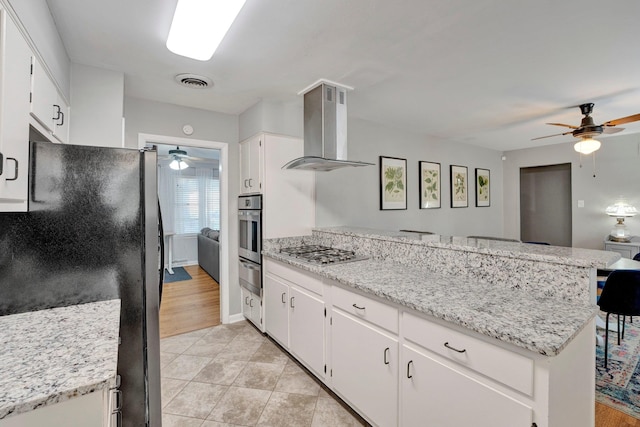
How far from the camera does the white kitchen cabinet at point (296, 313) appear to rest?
2.16 metres

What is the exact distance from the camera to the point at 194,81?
2570 millimetres

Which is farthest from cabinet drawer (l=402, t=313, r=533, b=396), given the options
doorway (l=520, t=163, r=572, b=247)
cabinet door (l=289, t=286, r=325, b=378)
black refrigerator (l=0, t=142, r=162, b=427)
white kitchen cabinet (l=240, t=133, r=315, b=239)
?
doorway (l=520, t=163, r=572, b=247)

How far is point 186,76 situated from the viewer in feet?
8.09

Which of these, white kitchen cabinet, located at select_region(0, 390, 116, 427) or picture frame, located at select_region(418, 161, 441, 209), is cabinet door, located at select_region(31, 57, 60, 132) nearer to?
white kitchen cabinet, located at select_region(0, 390, 116, 427)

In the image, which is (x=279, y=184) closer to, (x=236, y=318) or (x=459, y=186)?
(x=236, y=318)

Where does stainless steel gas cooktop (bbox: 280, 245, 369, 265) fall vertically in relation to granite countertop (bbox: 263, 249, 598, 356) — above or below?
above

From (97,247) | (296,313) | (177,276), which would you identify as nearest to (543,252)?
(296,313)

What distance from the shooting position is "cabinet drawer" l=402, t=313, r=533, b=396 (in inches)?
42.0

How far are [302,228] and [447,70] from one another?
1999 millimetres

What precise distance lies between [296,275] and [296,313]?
1.01 feet

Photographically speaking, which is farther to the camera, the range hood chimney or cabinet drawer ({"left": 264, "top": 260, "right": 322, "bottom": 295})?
the range hood chimney

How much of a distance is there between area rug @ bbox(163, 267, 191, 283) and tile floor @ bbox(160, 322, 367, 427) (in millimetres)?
2519

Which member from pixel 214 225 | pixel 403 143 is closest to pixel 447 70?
pixel 403 143

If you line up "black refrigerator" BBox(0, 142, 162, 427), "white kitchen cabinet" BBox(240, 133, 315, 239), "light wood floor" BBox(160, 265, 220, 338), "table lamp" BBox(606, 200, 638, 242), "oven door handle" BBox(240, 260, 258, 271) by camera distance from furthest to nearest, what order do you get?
"table lamp" BBox(606, 200, 638, 242) < "light wood floor" BBox(160, 265, 220, 338) < "oven door handle" BBox(240, 260, 258, 271) < "white kitchen cabinet" BBox(240, 133, 315, 239) < "black refrigerator" BBox(0, 142, 162, 427)
